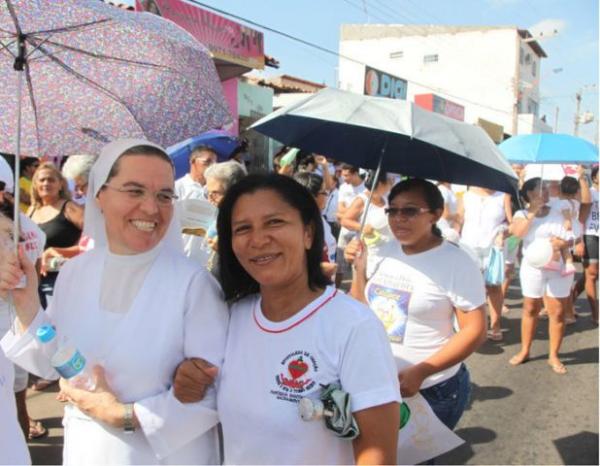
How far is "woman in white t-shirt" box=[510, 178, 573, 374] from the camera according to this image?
5402 millimetres

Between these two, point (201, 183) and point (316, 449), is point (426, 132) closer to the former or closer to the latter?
point (316, 449)

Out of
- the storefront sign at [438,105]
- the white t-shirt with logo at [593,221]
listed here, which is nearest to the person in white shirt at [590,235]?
the white t-shirt with logo at [593,221]

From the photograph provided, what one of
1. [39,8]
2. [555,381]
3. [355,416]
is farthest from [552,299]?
[39,8]

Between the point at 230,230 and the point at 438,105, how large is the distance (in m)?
26.4

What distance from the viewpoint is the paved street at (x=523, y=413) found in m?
3.78

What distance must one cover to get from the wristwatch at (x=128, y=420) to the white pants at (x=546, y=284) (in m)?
4.65

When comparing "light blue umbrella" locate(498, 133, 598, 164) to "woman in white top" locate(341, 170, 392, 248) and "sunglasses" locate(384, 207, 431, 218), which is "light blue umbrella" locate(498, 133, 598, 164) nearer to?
"woman in white top" locate(341, 170, 392, 248)

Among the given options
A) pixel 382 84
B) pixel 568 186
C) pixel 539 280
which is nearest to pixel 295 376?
pixel 539 280

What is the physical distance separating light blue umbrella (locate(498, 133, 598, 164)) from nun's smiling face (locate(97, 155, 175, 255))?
4.68 metres

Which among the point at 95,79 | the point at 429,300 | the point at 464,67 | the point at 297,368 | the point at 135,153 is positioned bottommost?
the point at 429,300

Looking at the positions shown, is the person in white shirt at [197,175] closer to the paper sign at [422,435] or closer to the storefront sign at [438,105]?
the paper sign at [422,435]

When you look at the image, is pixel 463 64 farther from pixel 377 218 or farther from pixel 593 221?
pixel 377 218

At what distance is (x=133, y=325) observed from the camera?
175cm

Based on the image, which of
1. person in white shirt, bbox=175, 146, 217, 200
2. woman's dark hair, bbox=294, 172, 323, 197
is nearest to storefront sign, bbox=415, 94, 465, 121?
woman's dark hair, bbox=294, 172, 323, 197
